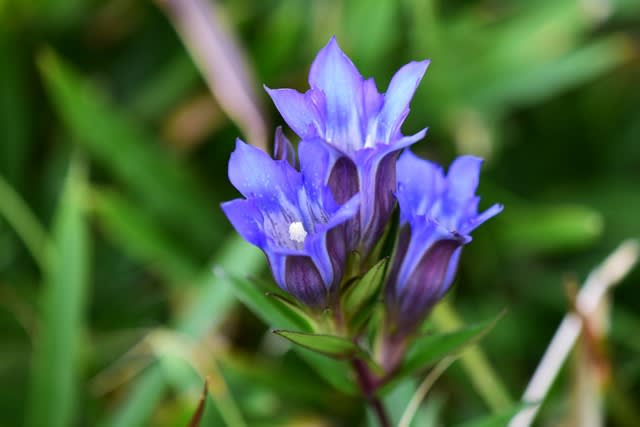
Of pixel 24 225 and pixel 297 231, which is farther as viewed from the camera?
pixel 24 225

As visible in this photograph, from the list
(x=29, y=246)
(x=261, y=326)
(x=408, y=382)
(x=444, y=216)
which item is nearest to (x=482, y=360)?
(x=408, y=382)

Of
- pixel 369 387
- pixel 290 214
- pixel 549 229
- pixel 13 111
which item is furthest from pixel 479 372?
pixel 13 111

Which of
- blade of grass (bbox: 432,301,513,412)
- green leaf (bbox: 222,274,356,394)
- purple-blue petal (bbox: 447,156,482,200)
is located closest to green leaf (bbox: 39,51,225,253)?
blade of grass (bbox: 432,301,513,412)

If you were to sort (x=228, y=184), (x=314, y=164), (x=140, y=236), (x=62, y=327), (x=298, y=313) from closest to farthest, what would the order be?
(x=314, y=164), (x=298, y=313), (x=62, y=327), (x=140, y=236), (x=228, y=184)

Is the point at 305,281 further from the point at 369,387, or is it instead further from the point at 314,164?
the point at 369,387

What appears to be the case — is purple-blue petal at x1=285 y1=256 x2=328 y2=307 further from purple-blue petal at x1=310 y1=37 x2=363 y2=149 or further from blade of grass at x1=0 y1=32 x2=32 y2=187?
blade of grass at x1=0 y1=32 x2=32 y2=187

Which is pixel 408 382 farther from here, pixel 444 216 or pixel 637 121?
pixel 637 121

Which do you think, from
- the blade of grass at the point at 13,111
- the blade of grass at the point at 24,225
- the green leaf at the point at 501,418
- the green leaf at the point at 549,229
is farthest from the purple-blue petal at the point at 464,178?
the blade of grass at the point at 13,111
